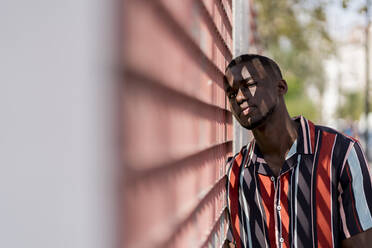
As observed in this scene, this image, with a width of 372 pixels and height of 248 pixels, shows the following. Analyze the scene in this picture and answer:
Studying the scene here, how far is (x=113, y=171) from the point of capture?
959 mm

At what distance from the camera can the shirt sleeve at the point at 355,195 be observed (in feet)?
8.30

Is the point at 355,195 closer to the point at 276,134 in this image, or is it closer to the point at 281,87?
the point at 276,134

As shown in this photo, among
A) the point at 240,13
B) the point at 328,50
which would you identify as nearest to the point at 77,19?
the point at 240,13

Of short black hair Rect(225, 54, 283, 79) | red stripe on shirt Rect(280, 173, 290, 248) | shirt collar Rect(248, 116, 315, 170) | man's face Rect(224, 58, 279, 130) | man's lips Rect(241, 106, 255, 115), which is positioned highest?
short black hair Rect(225, 54, 283, 79)

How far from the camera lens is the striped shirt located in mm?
2578

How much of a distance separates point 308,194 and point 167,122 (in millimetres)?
1423

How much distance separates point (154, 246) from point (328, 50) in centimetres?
1598

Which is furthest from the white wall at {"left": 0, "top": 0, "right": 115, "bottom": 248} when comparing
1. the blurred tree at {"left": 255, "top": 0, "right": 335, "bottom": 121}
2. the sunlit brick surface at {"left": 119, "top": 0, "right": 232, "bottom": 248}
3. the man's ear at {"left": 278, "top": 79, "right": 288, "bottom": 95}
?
the blurred tree at {"left": 255, "top": 0, "right": 335, "bottom": 121}

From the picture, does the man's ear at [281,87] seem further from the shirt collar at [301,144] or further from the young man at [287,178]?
the shirt collar at [301,144]

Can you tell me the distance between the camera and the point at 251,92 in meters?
2.72

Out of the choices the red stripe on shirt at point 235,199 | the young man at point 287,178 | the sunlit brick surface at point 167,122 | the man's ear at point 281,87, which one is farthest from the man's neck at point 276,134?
the sunlit brick surface at point 167,122

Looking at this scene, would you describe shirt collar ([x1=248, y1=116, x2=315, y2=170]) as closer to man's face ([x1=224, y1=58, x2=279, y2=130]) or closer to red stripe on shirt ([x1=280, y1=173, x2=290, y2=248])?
red stripe on shirt ([x1=280, y1=173, x2=290, y2=248])

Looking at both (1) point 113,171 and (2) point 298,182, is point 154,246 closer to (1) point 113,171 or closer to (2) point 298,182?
(1) point 113,171

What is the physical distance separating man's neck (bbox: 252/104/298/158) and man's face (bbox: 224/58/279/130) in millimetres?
69
